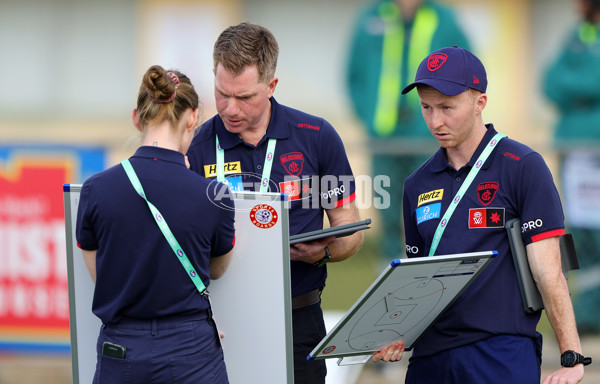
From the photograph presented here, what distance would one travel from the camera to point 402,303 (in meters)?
3.44

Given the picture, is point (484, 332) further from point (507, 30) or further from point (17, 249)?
point (507, 30)

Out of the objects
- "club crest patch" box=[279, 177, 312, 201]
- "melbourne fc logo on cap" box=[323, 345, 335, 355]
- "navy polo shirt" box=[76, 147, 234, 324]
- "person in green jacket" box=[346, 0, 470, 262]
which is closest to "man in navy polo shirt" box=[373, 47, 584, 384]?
"melbourne fc logo on cap" box=[323, 345, 335, 355]

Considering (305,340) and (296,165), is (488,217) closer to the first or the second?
(296,165)

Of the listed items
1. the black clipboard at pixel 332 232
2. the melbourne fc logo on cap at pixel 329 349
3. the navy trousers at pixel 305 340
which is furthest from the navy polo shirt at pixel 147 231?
the navy trousers at pixel 305 340

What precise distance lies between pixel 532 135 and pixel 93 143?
912cm

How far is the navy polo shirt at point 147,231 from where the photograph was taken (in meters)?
3.15

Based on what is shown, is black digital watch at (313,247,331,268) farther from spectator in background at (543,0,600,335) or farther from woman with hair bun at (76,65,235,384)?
spectator in background at (543,0,600,335)

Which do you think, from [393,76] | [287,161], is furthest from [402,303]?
[393,76]

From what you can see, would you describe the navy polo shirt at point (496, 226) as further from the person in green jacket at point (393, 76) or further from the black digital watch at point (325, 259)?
the person in green jacket at point (393, 76)

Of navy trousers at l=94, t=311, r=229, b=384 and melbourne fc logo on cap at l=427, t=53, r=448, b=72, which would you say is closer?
navy trousers at l=94, t=311, r=229, b=384

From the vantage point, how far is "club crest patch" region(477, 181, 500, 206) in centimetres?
343

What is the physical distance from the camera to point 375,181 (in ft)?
25.1

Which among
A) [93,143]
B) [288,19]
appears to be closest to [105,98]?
[288,19]

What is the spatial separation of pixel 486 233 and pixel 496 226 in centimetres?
5
